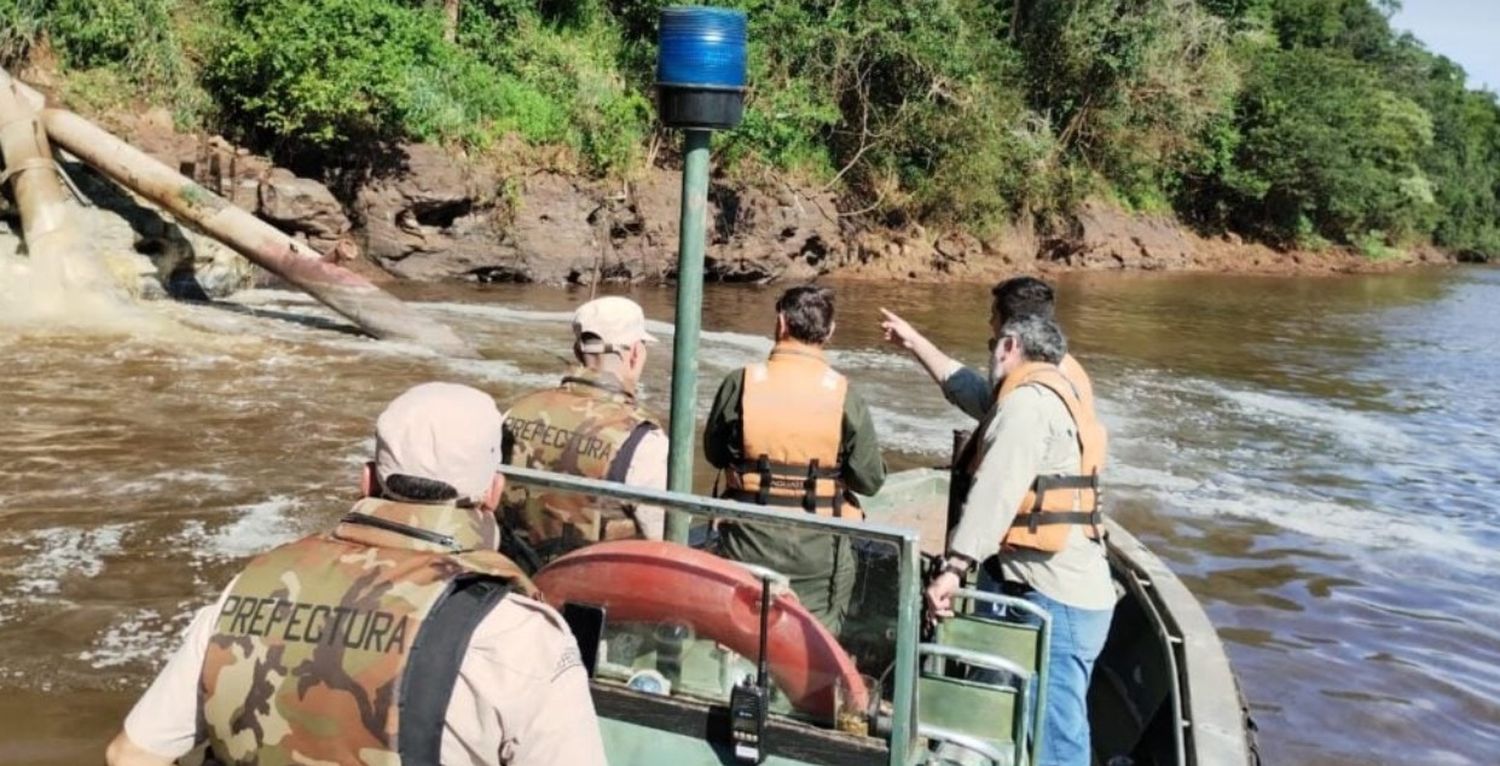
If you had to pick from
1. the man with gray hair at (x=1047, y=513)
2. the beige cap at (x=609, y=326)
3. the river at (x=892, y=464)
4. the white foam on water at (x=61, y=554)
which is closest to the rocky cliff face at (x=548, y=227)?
the river at (x=892, y=464)

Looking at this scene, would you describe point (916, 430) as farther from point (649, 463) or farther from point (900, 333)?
point (649, 463)

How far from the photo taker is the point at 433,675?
1.95 meters

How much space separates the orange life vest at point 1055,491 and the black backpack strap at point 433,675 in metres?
2.14

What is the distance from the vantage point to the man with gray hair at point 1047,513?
369cm

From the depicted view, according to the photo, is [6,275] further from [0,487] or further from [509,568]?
[509,568]

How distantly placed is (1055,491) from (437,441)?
85.8 inches

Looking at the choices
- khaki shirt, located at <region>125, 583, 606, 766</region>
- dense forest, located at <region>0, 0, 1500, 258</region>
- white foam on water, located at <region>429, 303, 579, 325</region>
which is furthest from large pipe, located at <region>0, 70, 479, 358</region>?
khaki shirt, located at <region>125, 583, 606, 766</region>

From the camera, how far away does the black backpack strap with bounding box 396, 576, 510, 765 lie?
6.39ft

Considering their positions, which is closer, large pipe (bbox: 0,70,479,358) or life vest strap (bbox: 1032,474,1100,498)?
life vest strap (bbox: 1032,474,1100,498)

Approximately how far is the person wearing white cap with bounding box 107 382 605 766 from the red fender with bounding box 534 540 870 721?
578 mm

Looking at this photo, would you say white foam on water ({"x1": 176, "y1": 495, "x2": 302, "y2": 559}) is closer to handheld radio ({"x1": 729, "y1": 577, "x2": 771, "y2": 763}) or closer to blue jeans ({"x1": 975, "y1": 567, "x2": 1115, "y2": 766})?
blue jeans ({"x1": 975, "y1": 567, "x2": 1115, "y2": 766})

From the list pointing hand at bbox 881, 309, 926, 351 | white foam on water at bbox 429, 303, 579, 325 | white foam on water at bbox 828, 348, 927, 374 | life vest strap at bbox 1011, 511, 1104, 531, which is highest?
pointing hand at bbox 881, 309, 926, 351

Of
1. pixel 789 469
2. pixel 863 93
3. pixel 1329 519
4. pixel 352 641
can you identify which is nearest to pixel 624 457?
pixel 789 469

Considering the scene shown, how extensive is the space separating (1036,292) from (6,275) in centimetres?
1161
